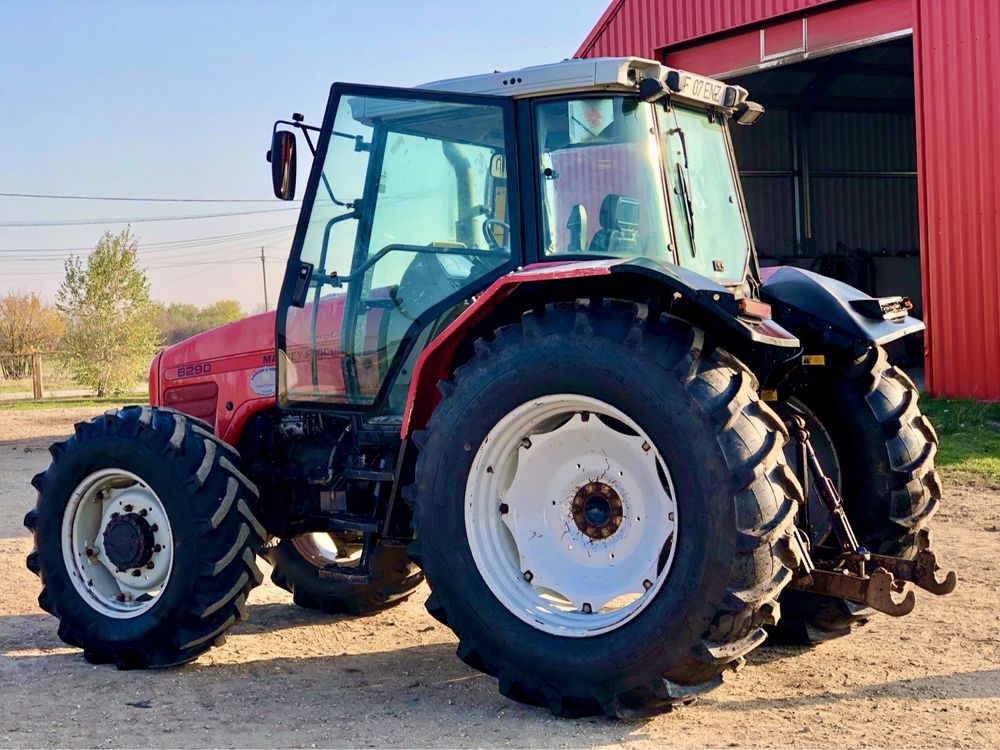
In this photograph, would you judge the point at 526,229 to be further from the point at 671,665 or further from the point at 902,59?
the point at 902,59

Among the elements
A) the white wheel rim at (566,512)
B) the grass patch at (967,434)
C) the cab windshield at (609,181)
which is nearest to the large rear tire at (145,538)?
the white wheel rim at (566,512)

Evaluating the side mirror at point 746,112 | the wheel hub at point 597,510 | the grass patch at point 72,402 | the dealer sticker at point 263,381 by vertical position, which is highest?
the side mirror at point 746,112

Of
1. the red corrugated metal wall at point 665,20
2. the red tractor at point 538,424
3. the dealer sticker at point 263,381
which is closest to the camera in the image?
the red tractor at point 538,424

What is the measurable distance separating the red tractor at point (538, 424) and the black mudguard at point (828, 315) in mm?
12

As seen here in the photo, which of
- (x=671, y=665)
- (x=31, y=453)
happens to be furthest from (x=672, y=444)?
(x=31, y=453)

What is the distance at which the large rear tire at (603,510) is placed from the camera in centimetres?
401

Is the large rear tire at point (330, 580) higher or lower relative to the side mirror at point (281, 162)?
lower

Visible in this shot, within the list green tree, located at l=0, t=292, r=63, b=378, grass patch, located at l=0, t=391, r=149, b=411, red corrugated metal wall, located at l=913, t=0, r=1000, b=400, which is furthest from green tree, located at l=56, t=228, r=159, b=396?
red corrugated metal wall, located at l=913, t=0, r=1000, b=400

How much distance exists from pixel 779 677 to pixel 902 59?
70.8ft

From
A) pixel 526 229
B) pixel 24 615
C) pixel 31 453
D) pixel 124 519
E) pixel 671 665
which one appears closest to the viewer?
pixel 671 665

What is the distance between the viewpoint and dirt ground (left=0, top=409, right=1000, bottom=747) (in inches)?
164

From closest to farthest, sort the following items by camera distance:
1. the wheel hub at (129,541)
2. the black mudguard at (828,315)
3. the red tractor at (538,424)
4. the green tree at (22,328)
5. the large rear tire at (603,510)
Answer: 1. the large rear tire at (603,510)
2. the red tractor at (538,424)
3. the black mudguard at (828,315)
4. the wheel hub at (129,541)
5. the green tree at (22,328)

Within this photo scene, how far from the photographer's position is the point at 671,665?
4035mm

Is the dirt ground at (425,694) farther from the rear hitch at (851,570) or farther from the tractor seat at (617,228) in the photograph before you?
the tractor seat at (617,228)
